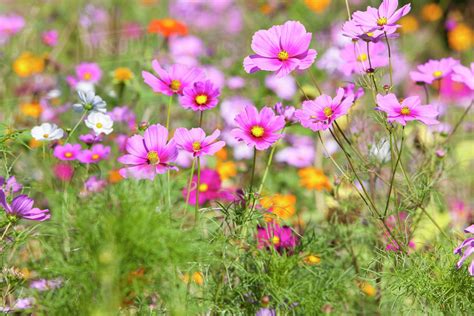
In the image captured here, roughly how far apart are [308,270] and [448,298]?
25cm

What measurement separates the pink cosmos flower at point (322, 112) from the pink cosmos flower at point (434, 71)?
0.32 meters

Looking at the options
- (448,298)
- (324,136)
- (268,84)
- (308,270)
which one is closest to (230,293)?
(308,270)

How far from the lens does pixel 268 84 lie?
2.59 meters

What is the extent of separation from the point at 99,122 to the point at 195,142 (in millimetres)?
317

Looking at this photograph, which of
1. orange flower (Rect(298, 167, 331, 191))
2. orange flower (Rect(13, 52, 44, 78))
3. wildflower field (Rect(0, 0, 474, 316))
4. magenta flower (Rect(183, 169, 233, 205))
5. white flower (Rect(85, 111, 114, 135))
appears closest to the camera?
wildflower field (Rect(0, 0, 474, 316))

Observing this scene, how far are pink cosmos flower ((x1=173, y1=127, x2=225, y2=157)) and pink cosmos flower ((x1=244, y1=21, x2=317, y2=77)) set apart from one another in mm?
122

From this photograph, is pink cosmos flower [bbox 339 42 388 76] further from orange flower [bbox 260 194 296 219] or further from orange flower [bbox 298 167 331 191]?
orange flower [bbox 298 167 331 191]

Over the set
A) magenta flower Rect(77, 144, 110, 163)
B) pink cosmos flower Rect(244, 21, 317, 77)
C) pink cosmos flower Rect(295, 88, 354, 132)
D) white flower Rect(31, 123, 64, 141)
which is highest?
pink cosmos flower Rect(244, 21, 317, 77)

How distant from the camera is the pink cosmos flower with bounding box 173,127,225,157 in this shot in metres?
1.04

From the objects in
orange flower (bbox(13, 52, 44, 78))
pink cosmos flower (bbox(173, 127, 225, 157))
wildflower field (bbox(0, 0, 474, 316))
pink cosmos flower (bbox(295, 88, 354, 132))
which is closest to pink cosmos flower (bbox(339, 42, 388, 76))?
Result: wildflower field (bbox(0, 0, 474, 316))

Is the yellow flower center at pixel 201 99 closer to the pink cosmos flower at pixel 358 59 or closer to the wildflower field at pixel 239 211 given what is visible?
the wildflower field at pixel 239 211

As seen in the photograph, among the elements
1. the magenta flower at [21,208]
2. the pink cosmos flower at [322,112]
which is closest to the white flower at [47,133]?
the magenta flower at [21,208]

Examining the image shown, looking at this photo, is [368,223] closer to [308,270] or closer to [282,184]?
[308,270]

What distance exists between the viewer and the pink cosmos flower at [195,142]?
1.04 meters
